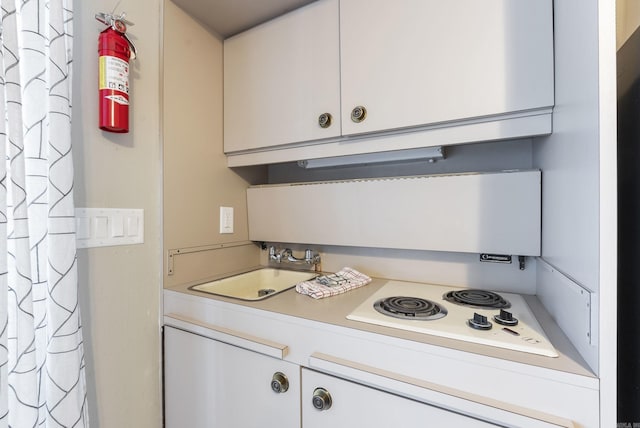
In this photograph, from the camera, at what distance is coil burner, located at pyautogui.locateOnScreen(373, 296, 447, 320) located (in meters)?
0.82

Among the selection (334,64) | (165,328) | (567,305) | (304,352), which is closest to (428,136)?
(334,64)

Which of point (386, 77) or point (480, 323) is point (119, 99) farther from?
point (480, 323)

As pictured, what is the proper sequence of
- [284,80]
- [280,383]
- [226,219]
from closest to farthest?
[280,383] → [284,80] → [226,219]

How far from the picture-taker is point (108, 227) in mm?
984

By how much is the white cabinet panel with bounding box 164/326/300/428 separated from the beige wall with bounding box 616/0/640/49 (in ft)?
4.15

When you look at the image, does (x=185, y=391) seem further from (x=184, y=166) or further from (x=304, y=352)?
(x=184, y=166)

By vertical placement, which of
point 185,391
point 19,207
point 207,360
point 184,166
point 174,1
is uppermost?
point 174,1

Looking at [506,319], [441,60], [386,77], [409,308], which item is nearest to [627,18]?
[441,60]

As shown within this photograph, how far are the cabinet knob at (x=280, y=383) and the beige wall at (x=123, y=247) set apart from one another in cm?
56

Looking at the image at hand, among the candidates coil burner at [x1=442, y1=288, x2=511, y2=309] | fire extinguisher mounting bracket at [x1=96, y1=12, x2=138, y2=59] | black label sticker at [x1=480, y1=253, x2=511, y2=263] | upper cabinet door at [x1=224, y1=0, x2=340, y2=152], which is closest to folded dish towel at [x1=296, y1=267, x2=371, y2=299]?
coil burner at [x1=442, y1=288, x2=511, y2=309]

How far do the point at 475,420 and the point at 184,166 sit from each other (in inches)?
49.3

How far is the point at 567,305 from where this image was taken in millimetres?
697

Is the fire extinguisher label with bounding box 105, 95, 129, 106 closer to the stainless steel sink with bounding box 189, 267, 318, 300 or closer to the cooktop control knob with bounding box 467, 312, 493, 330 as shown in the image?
the stainless steel sink with bounding box 189, 267, 318, 300

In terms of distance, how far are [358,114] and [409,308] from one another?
26.5 inches
